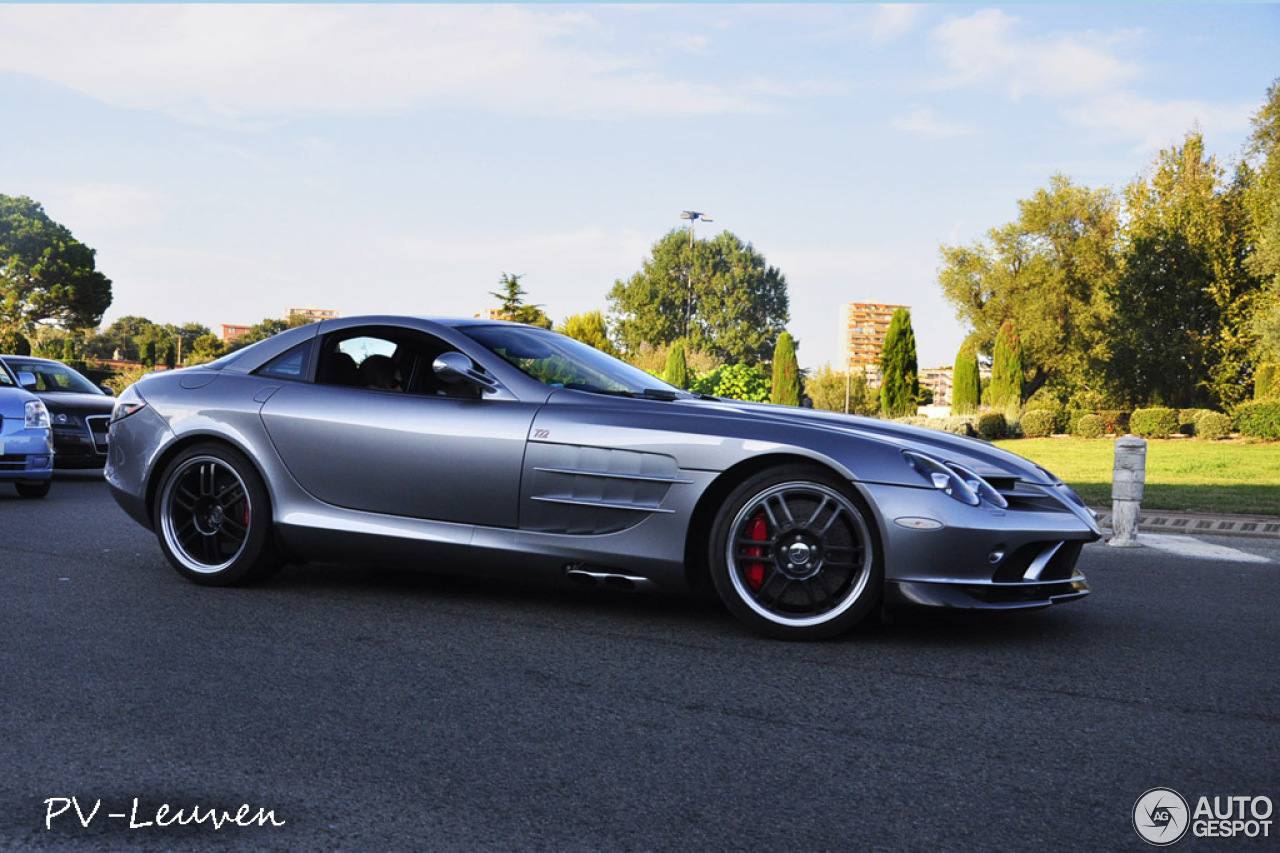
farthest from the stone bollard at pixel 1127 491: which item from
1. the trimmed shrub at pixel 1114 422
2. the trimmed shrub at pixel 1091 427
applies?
the trimmed shrub at pixel 1114 422

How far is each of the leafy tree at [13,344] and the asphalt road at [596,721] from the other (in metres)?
51.4

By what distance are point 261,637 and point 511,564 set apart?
1.10m

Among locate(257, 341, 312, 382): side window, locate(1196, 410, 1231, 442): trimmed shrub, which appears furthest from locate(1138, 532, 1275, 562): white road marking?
locate(1196, 410, 1231, 442): trimmed shrub

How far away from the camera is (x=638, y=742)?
132 inches

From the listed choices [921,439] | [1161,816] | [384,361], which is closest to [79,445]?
[384,361]

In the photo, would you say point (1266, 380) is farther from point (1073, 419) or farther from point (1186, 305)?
point (1073, 419)

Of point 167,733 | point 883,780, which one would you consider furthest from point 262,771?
point 883,780

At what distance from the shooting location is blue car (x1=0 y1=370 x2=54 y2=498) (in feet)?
33.7

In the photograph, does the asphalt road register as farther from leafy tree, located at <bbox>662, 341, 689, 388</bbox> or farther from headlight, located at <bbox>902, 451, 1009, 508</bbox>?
leafy tree, located at <bbox>662, 341, 689, 388</bbox>

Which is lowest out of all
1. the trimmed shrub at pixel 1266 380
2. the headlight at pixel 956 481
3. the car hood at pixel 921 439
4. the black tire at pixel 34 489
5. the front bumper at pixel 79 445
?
the black tire at pixel 34 489

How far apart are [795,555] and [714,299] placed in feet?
261

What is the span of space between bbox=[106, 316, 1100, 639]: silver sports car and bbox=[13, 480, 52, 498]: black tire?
5.49 meters

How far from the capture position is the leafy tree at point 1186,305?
35.8 meters

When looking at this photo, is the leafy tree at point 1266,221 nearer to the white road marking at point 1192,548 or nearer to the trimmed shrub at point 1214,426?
the trimmed shrub at point 1214,426
